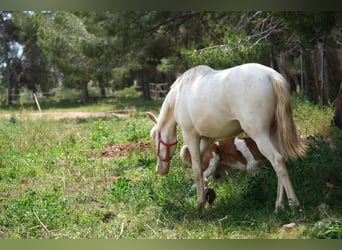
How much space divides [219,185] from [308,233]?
2.02 metres

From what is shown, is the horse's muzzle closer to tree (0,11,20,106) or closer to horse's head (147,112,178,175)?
horse's head (147,112,178,175)

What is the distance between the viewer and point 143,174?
5.72 m

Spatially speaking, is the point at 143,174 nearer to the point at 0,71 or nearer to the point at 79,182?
the point at 79,182

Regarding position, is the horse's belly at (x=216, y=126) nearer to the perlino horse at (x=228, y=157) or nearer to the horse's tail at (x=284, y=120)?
the horse's tail at (x=284, y=120)

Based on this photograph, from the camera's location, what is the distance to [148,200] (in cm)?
457

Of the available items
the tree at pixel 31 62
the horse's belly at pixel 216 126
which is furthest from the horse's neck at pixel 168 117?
the tree at pixel 31 62

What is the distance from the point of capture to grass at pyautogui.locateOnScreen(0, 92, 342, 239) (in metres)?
3.56

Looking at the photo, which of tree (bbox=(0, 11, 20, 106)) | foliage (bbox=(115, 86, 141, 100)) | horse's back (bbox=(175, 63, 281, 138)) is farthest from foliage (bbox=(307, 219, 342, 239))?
foliage (bbox=(115, 86, 141, 100))

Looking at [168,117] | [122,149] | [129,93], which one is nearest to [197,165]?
[168,117]

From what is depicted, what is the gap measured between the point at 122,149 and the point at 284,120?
432 cm

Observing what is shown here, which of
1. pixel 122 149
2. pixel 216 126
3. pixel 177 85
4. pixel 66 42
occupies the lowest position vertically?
pixel 122 149

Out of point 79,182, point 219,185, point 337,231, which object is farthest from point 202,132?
point 79,182

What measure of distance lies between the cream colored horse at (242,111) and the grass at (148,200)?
32 centimetres

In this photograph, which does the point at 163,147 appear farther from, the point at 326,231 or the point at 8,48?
the point at 8,48
